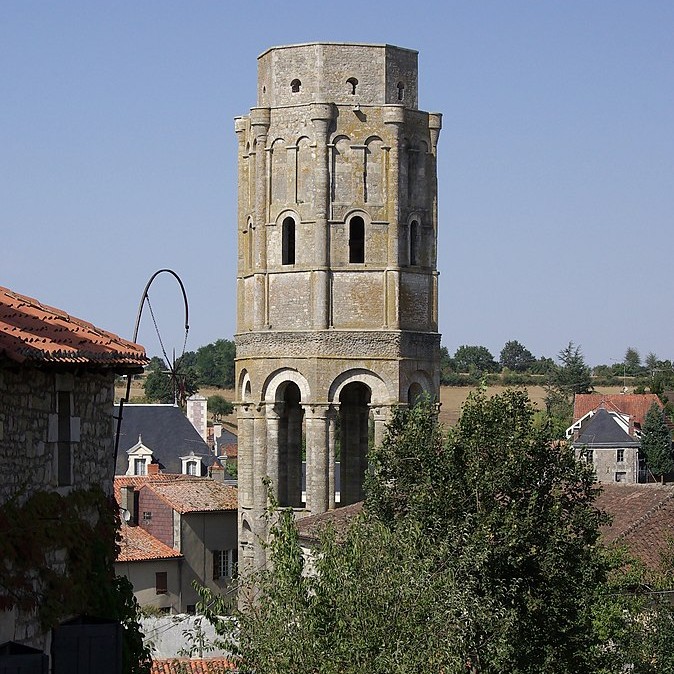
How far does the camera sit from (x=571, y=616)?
29.4 meters

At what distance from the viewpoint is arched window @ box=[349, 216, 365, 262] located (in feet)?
166

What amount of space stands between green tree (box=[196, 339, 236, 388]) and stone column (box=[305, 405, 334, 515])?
4885 inches

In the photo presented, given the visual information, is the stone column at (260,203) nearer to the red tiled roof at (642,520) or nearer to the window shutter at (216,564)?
the window shutter at (216,564)

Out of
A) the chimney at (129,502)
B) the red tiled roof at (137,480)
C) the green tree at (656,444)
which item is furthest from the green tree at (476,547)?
the green tree at (656,444)

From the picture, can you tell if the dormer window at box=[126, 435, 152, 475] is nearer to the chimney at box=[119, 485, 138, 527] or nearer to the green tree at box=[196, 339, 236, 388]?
the chimney at box=[119, 485, 138, 527]

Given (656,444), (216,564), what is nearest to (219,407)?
(656,444)

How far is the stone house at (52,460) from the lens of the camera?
642 inches

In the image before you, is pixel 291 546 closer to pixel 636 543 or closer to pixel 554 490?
pixel 554 490

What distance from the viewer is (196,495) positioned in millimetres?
61031

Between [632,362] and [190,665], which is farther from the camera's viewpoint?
[632,362]

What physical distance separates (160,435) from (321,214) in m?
30.1

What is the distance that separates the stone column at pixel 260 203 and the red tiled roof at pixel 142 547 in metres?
10.1

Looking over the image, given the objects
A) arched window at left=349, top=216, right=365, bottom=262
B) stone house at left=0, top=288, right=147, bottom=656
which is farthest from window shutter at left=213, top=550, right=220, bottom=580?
stone house at left=0, top=288, right=147, bottom=656

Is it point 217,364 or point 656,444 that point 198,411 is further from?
point 217,364
